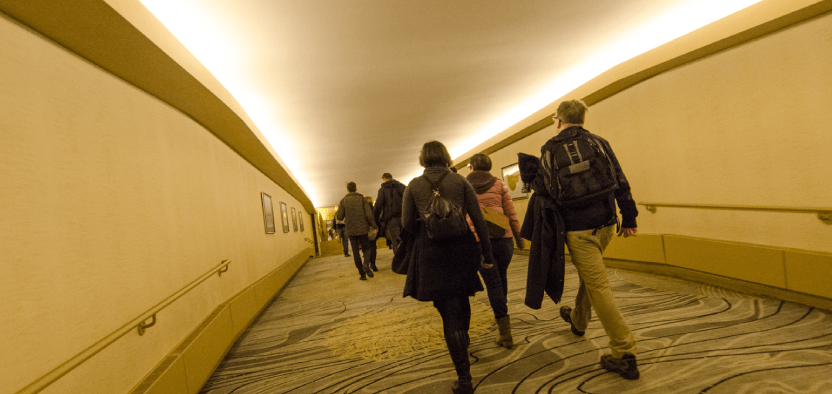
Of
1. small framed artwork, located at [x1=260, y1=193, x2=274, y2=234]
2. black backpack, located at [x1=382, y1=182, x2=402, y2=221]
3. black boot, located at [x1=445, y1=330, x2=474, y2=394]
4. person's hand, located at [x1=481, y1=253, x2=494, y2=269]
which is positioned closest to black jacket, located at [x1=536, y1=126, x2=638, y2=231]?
person's hand, located at [x1=481, y1=253, x2=494, y2=269]

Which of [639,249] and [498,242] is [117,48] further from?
[639,249]

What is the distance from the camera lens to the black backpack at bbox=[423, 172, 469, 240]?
6.53ft

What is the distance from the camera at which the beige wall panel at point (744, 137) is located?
304cm

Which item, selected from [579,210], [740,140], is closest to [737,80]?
[740,140]

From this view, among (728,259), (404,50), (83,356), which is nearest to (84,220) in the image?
(83,356)

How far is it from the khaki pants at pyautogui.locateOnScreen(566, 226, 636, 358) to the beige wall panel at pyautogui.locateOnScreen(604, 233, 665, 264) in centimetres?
307

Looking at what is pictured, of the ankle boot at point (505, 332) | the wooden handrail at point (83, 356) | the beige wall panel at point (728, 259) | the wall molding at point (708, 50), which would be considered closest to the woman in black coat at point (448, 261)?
the ankle boot at point (505, 332)

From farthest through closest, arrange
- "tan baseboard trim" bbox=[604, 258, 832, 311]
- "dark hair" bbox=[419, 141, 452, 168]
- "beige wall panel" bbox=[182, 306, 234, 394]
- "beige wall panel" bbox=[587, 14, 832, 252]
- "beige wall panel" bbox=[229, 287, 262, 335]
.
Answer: "beige wall panel" bbox=[229, 287, 262, 335] < "beige wall panel" bbox=[587, 14, 832, 252] < "tan baseboard trim" bbox=[604, 258, 832, 311] < "beige wall panel" bbox=[182, 306, 234, 394] < "dark hair" bbox=[419, 141, 452, 168]

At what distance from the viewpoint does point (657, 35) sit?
4.25 metres

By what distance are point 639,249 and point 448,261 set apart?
4.06m

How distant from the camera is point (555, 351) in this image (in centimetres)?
252

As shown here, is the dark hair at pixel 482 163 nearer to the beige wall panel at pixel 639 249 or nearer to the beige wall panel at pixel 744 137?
the beige wall panel at pixel 744 137

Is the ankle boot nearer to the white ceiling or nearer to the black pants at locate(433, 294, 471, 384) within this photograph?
the black pants at locate(433, 294, 471, 384)

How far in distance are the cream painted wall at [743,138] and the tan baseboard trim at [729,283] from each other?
0.42 meters
